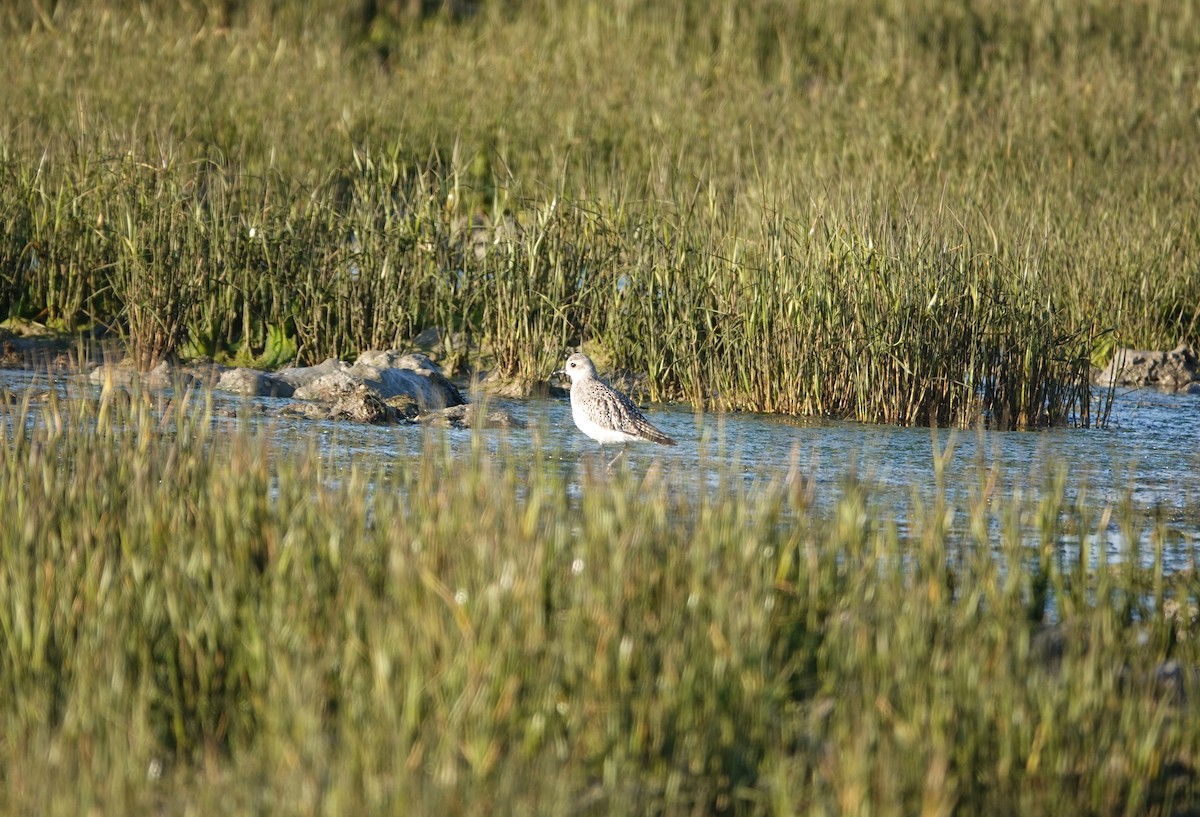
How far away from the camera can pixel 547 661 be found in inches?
155

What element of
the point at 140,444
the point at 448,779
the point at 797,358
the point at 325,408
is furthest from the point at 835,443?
the point at 448,779

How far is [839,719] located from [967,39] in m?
14.3

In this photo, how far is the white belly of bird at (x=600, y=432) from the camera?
8.09 metres

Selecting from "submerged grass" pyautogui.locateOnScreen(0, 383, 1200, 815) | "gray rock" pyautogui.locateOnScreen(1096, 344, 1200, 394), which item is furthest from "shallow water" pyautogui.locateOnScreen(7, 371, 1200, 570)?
"submerged grass" pyautogui.locateOnScreen(0, 383, 1200, 815)

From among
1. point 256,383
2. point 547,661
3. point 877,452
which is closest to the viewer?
point 547,661

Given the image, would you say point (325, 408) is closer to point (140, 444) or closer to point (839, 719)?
point (140, 444)

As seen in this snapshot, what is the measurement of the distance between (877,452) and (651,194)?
3486mm

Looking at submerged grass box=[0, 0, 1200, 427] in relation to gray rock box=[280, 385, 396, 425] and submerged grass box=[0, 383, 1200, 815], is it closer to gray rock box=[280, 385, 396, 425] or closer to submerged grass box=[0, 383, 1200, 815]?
gray rock box=[280, 385, 396, 425]

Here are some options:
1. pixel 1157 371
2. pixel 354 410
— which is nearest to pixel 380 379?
pixel 354 410

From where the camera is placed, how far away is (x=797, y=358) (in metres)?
9.44

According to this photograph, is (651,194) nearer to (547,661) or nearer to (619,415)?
(619,415)

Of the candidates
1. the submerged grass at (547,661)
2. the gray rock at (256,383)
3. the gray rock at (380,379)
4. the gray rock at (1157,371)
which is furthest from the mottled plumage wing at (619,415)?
the gray rock at (1157,371)

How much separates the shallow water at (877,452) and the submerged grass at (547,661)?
4.79 feet

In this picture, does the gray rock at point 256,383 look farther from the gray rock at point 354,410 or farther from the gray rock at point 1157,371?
the gray rock at point 1157,371
